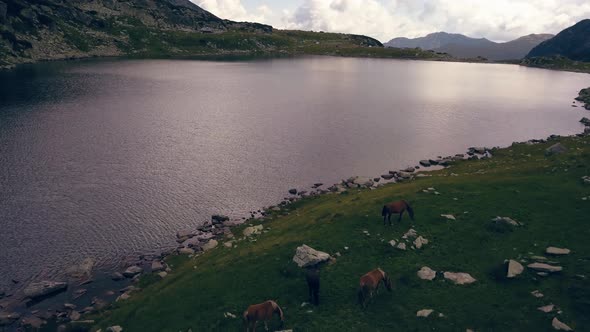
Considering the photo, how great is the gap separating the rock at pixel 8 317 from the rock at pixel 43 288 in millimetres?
1998

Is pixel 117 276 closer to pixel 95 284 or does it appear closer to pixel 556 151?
pixel 95 284

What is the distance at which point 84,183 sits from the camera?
177 feet

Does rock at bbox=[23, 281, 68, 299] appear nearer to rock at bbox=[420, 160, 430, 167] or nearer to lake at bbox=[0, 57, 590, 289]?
lake at bbox=[0, 57, 590, 289]

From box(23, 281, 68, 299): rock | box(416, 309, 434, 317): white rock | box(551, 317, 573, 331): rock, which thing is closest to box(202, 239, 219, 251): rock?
box(23, 281, 68, 299): rock

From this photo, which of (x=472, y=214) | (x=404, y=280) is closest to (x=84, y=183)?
(x=404, y=280)

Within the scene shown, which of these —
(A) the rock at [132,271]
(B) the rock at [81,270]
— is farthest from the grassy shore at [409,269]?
(B) the rock at [81,270]

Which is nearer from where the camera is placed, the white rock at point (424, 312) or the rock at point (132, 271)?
the white rock at point (424, 312)

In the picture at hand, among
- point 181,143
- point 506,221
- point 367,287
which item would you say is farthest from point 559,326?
point 181,143

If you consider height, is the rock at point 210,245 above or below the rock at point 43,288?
above

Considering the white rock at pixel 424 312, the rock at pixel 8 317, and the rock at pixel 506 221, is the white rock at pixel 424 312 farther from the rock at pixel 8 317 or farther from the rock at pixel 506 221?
the rock at pixel 8 317

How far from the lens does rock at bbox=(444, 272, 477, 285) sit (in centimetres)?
2380

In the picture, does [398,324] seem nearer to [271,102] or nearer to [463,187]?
[463,187]

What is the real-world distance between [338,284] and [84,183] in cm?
4660

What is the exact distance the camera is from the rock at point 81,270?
34.1 meters
